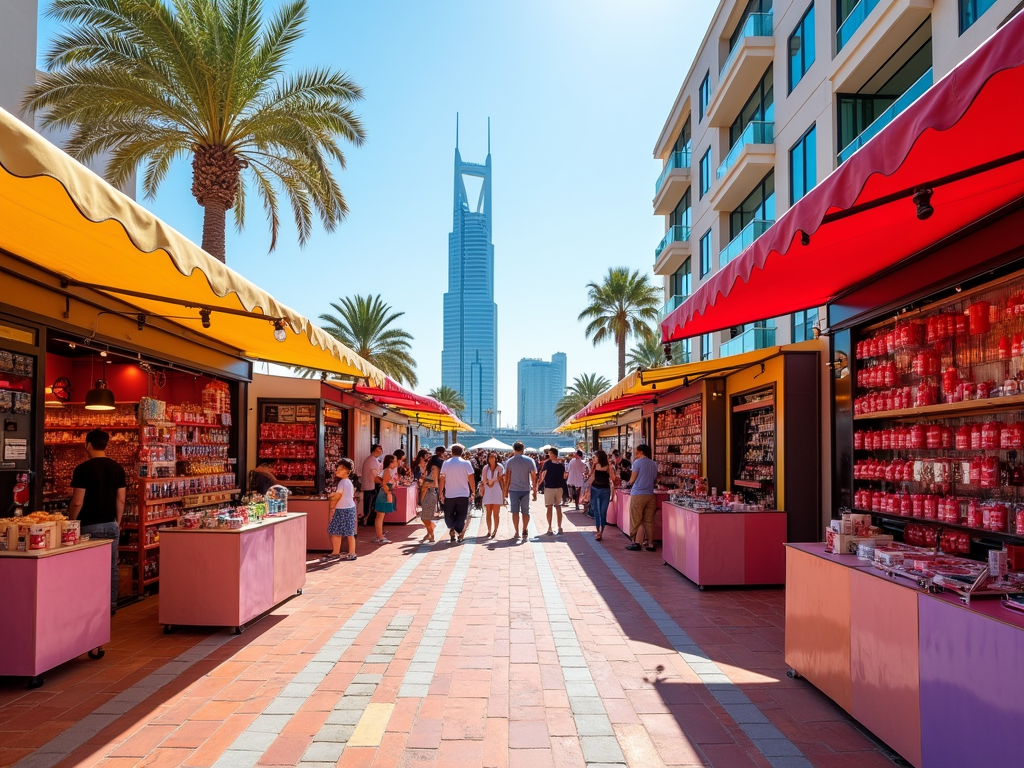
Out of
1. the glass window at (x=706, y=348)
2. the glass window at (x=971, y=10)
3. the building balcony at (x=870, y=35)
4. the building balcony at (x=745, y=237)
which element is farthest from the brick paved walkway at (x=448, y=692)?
the glass window at (x=706, y=348)

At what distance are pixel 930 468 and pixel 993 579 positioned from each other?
2471mm

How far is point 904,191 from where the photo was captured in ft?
12.8

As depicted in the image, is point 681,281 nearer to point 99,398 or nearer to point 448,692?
point 99,398

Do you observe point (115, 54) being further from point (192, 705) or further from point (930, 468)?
point (930, 468)

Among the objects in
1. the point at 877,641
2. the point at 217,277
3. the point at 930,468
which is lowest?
the point at 877,641

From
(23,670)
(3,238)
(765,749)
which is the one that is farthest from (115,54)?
(765,749)

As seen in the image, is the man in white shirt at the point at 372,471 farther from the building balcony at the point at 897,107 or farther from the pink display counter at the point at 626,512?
the building balcony at the point at 897,107

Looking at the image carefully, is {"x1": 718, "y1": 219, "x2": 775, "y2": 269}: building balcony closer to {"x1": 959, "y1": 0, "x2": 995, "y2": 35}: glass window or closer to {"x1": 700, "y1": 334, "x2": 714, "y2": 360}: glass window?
{"x1": 700, "y1": 334, "x2": 714, "y2": 360}: glass window

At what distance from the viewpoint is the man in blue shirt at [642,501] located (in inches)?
473

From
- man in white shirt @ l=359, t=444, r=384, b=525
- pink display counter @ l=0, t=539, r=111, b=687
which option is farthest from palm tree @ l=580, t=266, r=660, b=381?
pink display counter @ l=0, t=539, r=111, b=687

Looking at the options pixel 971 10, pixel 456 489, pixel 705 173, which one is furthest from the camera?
pixel 705 173

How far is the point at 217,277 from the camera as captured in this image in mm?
5281

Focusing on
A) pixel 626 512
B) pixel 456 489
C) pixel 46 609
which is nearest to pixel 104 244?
pixel 46 609

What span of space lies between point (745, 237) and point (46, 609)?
1795 centimetres
